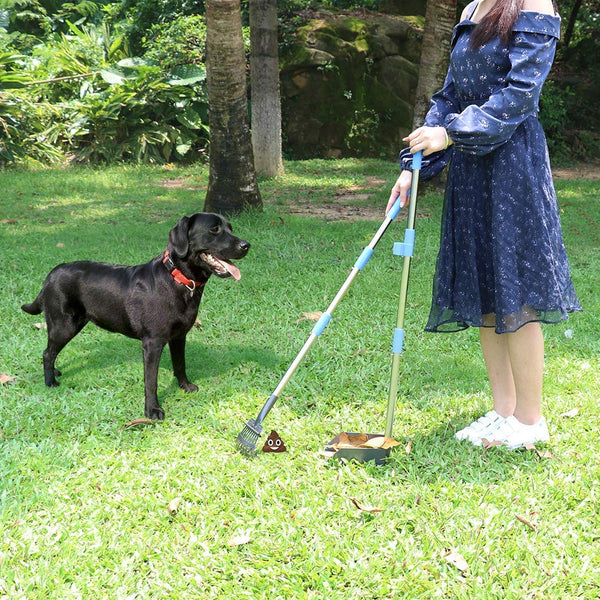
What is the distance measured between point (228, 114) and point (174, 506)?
5.38 metres

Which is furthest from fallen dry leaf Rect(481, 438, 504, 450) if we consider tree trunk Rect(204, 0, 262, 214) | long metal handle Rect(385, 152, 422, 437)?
tree trunk Rect(204, 0, 262, 214)

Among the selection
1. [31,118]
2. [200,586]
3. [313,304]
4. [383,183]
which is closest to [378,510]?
[200,586]

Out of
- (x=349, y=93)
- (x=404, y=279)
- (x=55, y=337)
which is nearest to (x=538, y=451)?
(x=404, y=279)

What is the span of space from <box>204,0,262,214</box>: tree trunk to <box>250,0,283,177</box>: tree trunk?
106 inches

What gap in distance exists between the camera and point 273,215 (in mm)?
8062

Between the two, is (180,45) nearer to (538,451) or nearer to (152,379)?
(152,379)

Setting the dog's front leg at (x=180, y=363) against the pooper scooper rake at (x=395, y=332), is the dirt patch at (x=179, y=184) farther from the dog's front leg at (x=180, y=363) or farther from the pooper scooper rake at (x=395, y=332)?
the pooper scooper rake at (x=395, y=332)

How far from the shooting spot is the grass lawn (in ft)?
8.24

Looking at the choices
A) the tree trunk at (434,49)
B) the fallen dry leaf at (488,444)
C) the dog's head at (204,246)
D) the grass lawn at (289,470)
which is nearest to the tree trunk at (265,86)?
the tree trunk at (434,49)

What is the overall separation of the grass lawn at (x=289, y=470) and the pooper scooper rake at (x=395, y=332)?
0.42ft

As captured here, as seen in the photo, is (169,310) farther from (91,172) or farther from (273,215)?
(91,172)

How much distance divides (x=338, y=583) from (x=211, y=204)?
5.89 m

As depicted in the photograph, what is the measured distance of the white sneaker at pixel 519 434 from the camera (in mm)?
3301

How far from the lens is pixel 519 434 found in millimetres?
3303
